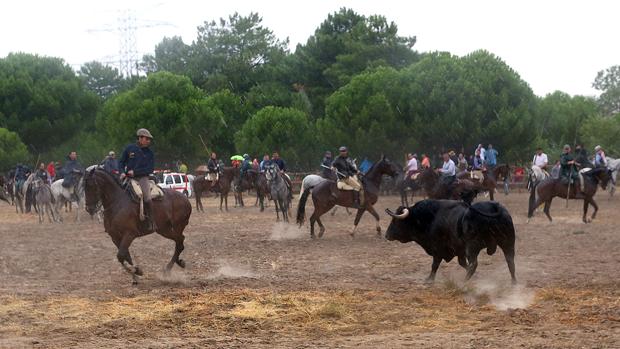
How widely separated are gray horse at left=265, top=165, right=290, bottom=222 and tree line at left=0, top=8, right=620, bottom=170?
2492 cm

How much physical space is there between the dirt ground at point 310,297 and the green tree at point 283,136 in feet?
133

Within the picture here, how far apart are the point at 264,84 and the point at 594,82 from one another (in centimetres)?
6140

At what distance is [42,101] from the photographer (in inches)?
2911

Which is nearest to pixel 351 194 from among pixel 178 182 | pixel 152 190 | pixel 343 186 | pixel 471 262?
pixel 343 186

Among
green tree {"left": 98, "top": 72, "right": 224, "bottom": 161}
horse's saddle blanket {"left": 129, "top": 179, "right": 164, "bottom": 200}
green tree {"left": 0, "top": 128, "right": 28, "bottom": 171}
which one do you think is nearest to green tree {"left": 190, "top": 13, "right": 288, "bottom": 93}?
green tree {"left": 98, "top": 72, "right": 224, "bottom": 161}

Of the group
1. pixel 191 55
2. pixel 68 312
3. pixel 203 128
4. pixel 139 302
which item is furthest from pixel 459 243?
pixel 191 55

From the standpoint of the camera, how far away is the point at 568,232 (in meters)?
22.7

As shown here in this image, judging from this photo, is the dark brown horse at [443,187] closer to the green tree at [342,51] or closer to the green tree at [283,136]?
the green tree at [283,136]

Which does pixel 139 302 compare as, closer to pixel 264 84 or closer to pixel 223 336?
pixel 223 336

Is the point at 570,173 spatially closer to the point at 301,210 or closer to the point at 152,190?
the point at 301,210

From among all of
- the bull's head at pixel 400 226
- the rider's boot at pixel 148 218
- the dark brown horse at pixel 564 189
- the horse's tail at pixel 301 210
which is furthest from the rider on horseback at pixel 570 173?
the rider's boot at pixel 148 218

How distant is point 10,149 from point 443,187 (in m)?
48.2

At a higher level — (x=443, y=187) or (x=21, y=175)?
(x=21, y=175)

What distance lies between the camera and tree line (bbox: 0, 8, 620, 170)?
183 feet
